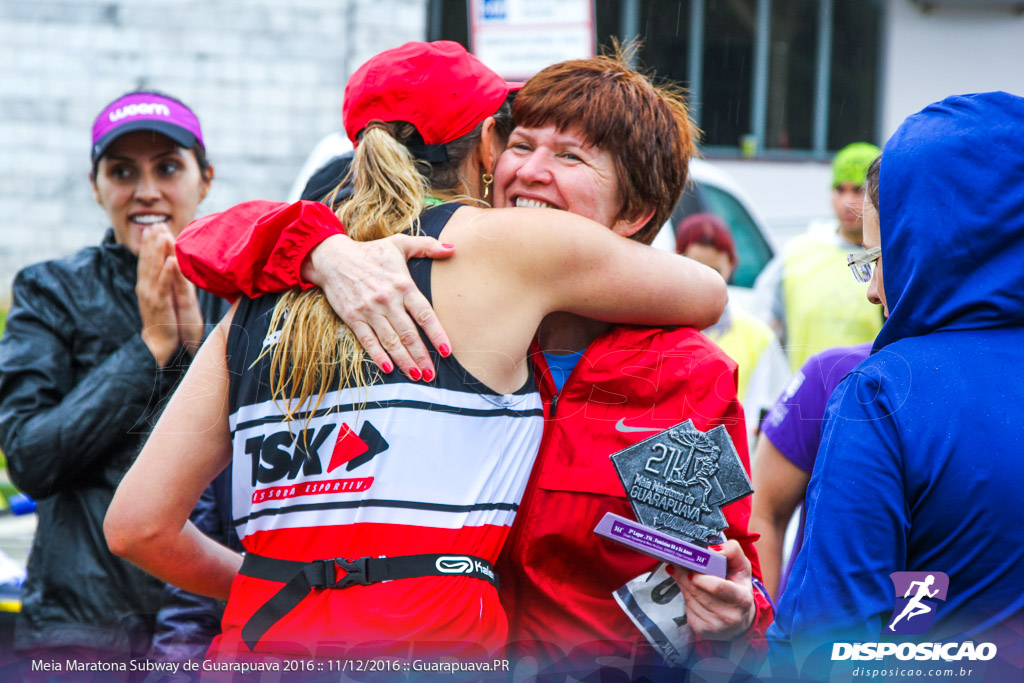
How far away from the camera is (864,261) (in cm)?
154

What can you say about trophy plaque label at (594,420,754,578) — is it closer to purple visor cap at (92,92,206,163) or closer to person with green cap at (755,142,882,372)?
person with green cap at (755,142,882,372)

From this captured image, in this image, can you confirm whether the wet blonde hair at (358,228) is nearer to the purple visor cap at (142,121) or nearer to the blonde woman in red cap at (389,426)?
the blonde woman in red cap at (389,426)

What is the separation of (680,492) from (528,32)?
1.66 m

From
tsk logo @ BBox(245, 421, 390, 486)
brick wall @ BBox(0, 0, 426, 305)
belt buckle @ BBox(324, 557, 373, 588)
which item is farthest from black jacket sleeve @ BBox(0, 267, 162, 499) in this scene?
belt buckle @ BBox(324, 557, 373, 588)

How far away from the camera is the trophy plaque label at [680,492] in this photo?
145 centimetres

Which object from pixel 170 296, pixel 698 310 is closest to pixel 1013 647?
pixel 698 310

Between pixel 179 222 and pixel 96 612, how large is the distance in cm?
91

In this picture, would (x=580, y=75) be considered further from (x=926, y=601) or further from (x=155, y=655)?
(x=155, y=655)

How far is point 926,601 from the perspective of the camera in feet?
4.23

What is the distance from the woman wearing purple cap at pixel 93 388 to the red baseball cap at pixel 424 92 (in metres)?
0.67

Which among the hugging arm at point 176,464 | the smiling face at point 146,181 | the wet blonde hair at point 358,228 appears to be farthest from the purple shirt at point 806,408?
the smiling face at point 146,181

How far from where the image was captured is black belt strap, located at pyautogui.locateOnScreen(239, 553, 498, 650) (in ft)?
4.55

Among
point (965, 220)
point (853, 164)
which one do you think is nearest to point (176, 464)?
point (965, 220)

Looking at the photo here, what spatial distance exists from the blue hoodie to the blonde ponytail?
69cm
